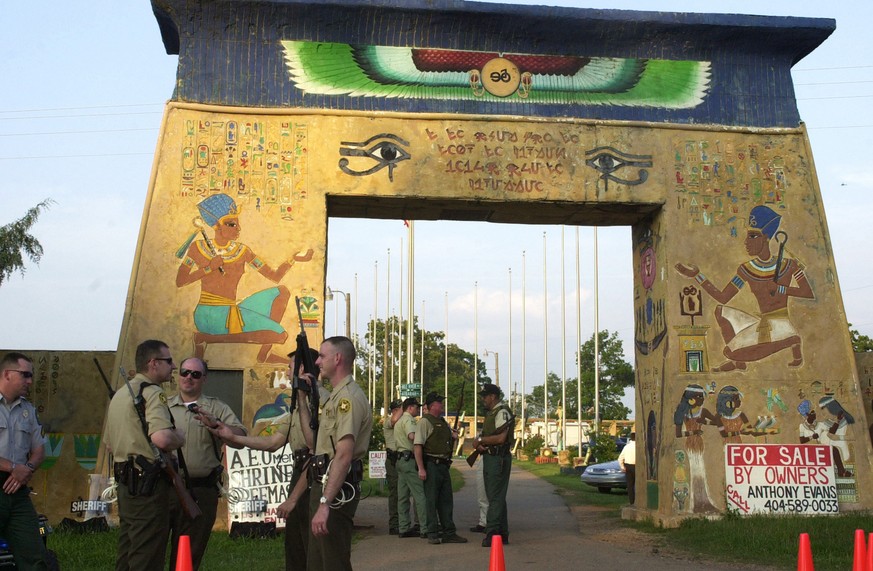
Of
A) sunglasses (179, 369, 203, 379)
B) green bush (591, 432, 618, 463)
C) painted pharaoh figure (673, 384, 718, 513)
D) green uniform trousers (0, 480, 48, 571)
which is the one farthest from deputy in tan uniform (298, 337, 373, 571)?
green bush (591, 432, 618, 463)

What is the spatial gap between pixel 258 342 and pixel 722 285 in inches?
288

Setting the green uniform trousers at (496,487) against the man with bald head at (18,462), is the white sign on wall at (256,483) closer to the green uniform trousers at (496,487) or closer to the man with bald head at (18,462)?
the green uniform trousers at (496,487)

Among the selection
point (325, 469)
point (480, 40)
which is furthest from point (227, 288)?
point (325, 469)

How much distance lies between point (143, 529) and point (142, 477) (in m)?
0.39

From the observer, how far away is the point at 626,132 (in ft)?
53.3

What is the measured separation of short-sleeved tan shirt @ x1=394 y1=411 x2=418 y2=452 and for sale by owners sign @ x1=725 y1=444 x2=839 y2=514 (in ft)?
16.0

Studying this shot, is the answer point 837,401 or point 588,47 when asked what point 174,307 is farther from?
point 837,401

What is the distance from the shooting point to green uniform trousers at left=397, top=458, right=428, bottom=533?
14.4 meters

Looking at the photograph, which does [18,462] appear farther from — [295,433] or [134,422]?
[295,433]

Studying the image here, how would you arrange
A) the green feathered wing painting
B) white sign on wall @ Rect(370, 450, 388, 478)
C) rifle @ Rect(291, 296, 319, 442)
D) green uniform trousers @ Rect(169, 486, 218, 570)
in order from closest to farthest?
1. green uniform trousers @ Rect(169, 486, 218, 570)
2. rifle @ Rect(291, 296, 319, 442)
3. the green feathered wing painting
4. white sign on wall @ Rect(370, 450, 388, 478)

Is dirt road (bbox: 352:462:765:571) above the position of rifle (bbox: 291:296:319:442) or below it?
below

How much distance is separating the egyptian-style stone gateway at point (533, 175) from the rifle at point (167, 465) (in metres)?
7.38

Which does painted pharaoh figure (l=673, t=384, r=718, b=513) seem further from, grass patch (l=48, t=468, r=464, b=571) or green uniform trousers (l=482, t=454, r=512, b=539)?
grass patch (l=48, t=468, r=464, b=571)

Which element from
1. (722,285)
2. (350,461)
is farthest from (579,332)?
(350,461)
